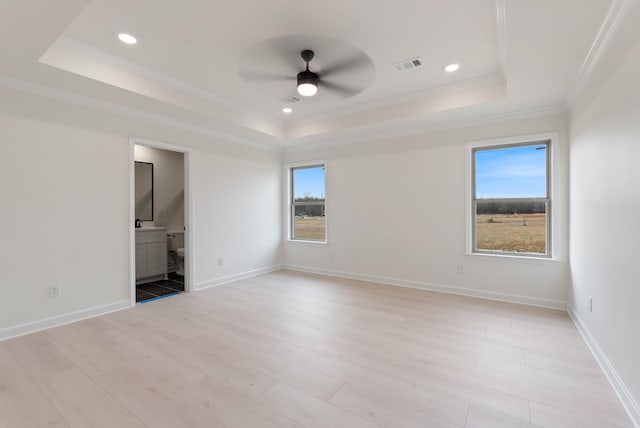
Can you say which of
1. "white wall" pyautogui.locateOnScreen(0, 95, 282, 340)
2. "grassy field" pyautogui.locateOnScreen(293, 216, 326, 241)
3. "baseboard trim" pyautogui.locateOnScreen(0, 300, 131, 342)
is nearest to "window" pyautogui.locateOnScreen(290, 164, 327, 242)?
"grassy field" pyautogui.locateOnScreen(293, 216, 326, 241)

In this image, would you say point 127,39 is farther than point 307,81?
No

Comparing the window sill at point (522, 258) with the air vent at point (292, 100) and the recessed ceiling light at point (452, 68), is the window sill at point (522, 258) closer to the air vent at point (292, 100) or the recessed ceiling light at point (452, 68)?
the recessed ceiling light at point (452, 68)

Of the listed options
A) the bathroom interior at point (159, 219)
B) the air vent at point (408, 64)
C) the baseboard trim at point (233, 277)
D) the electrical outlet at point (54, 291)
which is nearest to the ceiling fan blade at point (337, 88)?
the air vent at point (408, 64)

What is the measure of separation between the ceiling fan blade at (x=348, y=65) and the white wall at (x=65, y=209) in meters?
2.59

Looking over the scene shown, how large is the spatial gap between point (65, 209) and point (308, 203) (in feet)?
12.4

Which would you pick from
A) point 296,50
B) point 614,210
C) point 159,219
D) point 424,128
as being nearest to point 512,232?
point 424,128

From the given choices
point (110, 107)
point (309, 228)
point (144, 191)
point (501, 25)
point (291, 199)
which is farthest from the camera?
point (291, 199)

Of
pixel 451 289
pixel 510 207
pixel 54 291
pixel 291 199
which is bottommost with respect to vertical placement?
pixel 451 289

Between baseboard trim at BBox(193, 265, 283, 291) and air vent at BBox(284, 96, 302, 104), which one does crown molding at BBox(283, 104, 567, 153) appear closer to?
air vent at BBox(284, 96, 302, 104)

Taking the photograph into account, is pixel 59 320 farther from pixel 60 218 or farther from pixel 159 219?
pixel 159 219

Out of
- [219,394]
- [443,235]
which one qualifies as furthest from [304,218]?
[219,394]

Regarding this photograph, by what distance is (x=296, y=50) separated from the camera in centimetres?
281

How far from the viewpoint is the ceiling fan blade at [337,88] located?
3122 millimetres

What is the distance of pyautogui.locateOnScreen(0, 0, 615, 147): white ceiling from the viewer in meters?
2.21
